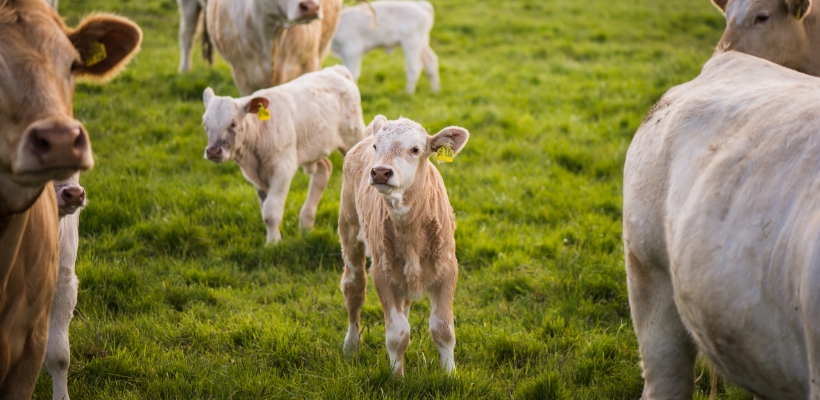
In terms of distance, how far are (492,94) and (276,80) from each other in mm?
3690

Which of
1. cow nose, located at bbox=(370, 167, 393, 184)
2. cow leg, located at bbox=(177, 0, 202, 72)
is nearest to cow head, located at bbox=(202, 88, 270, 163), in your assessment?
cow nose, located at bbox=(370, 167, 393, 184)

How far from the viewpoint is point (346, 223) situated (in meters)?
4.76

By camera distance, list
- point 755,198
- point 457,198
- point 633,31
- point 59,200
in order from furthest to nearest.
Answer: point 633,31
point 457,198
point 59,200
point 755,198

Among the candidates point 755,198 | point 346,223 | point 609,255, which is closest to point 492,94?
point 609,255

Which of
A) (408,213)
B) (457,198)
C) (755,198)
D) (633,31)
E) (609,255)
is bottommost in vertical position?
(633,31)

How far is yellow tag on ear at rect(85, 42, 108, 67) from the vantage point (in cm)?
301

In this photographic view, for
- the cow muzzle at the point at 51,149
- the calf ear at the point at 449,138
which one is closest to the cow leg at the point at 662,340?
the calf ear at the point at 449,138

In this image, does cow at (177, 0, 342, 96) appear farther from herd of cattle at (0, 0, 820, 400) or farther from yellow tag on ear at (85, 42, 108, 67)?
yellow tag on ear at (85, 42, 108, 67)

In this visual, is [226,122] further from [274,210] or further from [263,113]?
[274,210]

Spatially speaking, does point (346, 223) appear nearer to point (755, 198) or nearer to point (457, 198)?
point (457, 198)

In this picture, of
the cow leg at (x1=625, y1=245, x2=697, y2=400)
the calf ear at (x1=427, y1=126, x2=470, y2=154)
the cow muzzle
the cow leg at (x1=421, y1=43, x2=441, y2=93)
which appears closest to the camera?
the cow muzzle

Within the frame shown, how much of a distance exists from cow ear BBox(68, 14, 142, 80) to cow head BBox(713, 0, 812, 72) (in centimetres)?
301

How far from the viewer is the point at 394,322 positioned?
4.02m

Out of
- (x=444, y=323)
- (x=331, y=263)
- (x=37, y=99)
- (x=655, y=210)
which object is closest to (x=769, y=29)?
(x=655, y=210)
